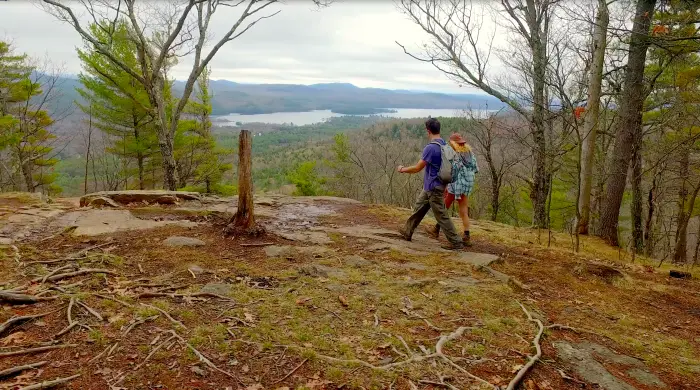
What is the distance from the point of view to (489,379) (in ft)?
9.95

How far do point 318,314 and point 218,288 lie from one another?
121 cm

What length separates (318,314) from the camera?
3.91 meters

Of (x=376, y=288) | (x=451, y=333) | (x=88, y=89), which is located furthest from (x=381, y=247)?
(x=88, y=89)

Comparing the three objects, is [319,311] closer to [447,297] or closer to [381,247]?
[447,297]

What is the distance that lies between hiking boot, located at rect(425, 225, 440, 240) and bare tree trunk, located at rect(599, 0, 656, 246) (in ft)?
14.1

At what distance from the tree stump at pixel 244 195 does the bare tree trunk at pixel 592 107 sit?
612 cm

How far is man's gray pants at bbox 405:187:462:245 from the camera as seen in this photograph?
20.9ft

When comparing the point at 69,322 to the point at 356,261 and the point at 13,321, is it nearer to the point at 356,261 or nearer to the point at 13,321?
the point at 13,321

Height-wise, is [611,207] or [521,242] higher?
[611,207]

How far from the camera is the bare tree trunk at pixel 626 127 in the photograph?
817 centimetres

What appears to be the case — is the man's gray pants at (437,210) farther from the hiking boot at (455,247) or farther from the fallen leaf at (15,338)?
the fallen leaf at (15,338)

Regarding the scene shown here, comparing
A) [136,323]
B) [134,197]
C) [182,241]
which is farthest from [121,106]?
[136,323]

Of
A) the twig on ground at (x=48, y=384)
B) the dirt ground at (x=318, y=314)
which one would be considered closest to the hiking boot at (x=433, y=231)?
the dirt ground at (x=318, y=314)

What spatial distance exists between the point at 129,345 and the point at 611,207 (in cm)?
962
